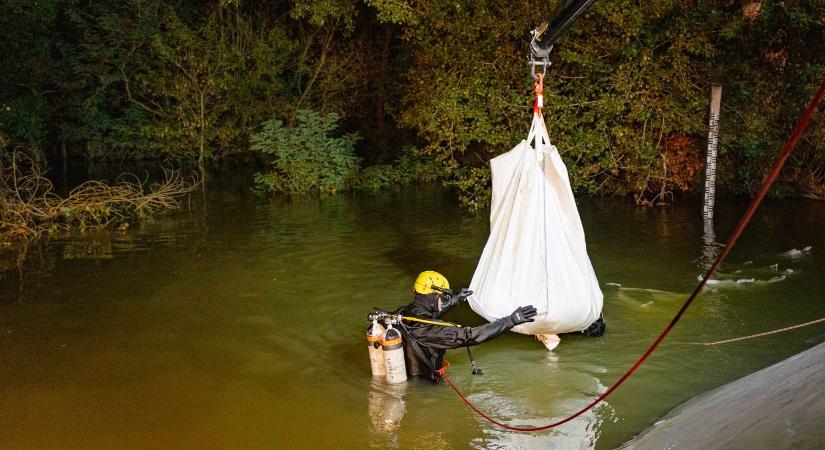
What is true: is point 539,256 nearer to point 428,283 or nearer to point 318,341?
point 428,283

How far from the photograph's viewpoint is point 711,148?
43.6ft

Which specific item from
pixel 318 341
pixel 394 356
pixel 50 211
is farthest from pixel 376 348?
pixel 50 211

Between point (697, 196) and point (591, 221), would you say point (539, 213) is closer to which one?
point (591, 221)

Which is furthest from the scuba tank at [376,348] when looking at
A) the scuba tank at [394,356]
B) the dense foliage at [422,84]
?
the dense foliage at [422,84]

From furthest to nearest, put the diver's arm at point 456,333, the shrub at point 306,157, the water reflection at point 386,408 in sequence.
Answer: the shrub at point 306,157
the diver's arm at point 456,333
the water reflection at point 386,408

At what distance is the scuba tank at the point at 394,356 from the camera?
18.9ft

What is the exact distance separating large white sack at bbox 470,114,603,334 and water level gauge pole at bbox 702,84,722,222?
751cm

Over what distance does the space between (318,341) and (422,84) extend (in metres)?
8.39

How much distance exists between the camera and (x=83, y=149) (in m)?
25.5

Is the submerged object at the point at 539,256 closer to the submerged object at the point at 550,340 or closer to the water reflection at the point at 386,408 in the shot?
the submerged object at the point at 550,340

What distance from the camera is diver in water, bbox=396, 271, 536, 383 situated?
5.68 meters

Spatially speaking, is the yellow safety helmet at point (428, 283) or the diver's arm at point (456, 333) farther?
the yellow safety helmet at point (428, 283)

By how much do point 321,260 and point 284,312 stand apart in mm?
→ 2576

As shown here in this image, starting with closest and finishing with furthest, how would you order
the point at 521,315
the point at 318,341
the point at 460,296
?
the point at 521,315, the point at 460,296, the point at 318,341
